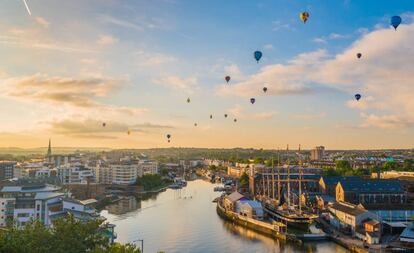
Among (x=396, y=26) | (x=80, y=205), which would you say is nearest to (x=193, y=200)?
(x=80, y=205)

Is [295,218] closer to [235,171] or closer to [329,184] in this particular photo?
[329,184]

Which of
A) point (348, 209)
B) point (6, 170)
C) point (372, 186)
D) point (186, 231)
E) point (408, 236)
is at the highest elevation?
point (6, 170)

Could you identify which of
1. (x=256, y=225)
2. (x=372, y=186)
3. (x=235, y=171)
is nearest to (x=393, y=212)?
(x=372, y=186)

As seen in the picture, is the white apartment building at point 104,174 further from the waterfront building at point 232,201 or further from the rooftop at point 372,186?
the rooftop at point 372,186

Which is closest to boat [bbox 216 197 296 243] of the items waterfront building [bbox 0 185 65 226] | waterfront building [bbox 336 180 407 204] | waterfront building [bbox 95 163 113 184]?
waterfront building [bbox 336 180 407 204]

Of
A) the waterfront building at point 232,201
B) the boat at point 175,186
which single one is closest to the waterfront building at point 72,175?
the boat at point 175,186

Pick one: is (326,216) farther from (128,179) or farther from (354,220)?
(128,179)
